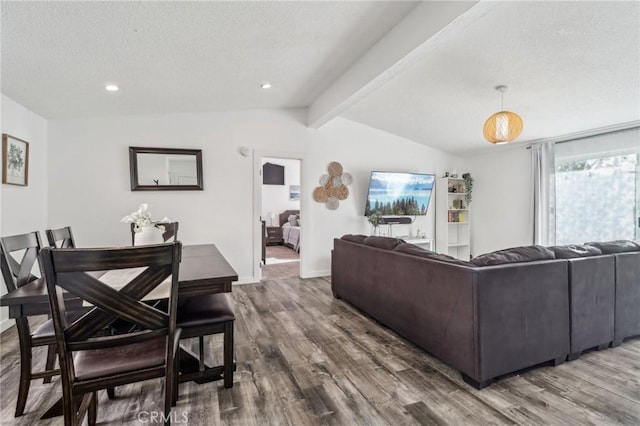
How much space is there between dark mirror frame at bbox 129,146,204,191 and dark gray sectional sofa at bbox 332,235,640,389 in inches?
115

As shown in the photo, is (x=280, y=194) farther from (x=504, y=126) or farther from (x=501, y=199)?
(x=504, y=126)

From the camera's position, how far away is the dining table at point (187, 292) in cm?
146

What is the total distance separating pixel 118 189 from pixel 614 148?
6.64 m

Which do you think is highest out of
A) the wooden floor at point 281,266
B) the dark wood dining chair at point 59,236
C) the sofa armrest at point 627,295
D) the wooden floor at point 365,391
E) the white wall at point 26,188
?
the white wall at point 26,188

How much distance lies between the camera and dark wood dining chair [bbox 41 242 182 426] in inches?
44.6

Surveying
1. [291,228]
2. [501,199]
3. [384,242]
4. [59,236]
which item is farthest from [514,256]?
[291,228]

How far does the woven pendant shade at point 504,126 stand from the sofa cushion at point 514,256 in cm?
130

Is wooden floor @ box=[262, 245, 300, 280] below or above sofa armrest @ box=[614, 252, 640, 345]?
below

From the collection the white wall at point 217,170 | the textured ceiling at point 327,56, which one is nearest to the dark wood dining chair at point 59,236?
the textured ceiling at point 327,56

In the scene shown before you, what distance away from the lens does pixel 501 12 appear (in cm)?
226

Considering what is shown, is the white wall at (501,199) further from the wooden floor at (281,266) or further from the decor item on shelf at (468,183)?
the wooden floor at (281,266)

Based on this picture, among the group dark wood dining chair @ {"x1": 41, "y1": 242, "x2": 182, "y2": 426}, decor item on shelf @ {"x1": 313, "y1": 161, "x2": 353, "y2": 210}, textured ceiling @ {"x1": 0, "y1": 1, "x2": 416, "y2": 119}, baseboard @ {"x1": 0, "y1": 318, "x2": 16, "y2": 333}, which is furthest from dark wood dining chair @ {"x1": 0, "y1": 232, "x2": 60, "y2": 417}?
decor item on shelf @ {"x1": 313, "y1": 161, "x2": 353, "y2": 210}

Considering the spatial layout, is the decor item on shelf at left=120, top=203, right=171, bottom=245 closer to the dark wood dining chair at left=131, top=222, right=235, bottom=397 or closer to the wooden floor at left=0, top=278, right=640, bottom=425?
the dark wood dining chair at left=131, top=222, right=235, bottom=397

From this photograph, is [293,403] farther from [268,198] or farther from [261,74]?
[268,198]
